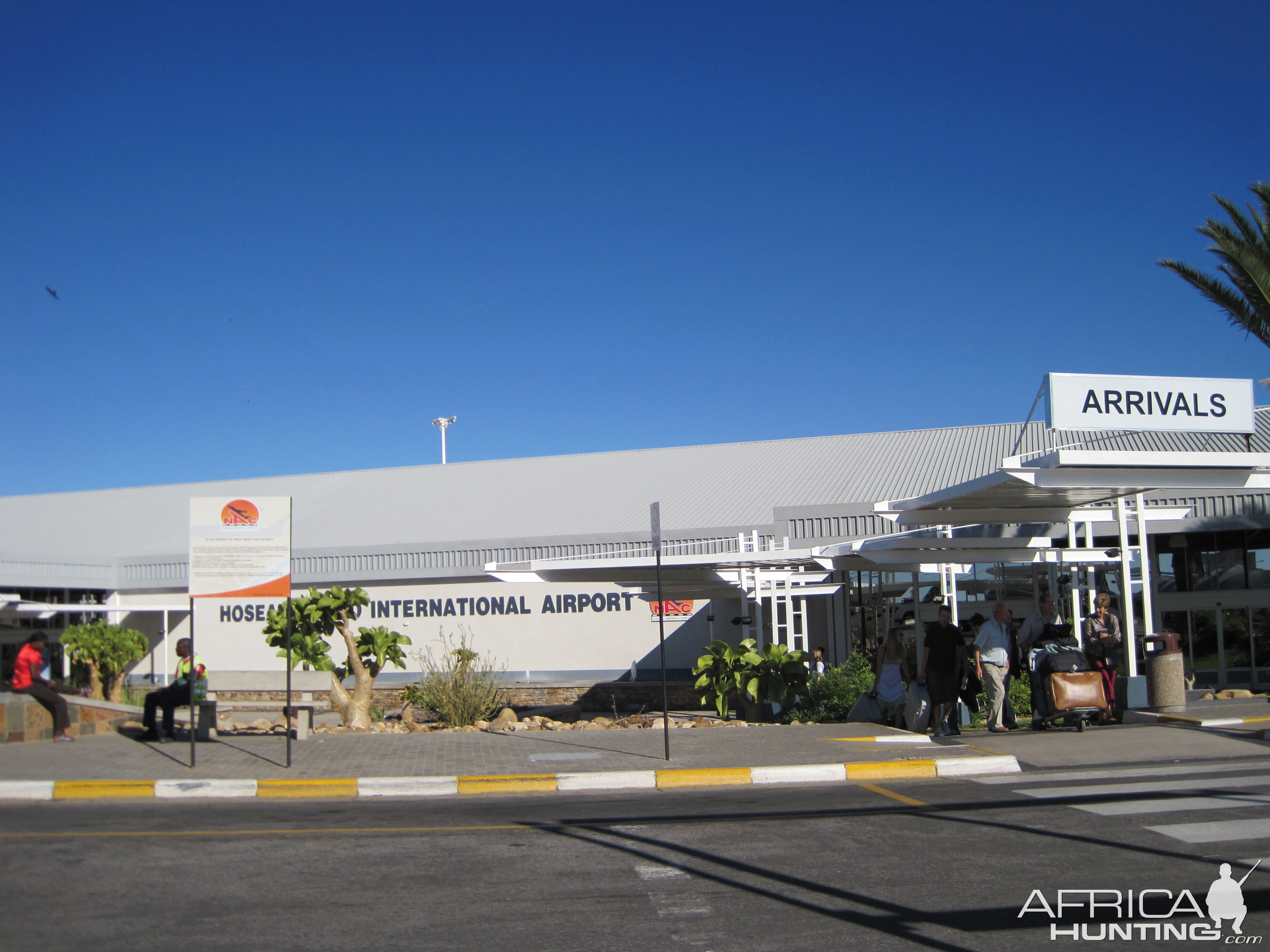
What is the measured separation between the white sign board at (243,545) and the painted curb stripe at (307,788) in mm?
2190

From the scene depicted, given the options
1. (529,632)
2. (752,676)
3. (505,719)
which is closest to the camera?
(752,676)

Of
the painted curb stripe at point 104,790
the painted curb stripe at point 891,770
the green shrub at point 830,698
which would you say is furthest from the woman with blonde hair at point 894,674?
the painted curb stripe at point 104,790

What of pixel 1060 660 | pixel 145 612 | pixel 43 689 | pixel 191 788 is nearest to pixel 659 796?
pixel 191 788

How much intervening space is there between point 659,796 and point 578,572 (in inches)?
360

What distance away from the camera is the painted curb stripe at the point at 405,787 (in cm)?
1048

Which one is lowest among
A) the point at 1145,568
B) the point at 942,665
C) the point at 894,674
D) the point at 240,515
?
the point at 894,674

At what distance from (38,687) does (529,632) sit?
18.7 meters

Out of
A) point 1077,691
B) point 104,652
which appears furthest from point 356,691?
point 1077,691

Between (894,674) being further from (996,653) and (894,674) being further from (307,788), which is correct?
(307,788)

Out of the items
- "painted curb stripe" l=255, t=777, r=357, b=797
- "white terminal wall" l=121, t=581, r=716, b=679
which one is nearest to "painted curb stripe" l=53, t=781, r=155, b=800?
"painted curb stripe" l=255, t=777, r=357, b=797

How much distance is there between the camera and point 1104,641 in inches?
547

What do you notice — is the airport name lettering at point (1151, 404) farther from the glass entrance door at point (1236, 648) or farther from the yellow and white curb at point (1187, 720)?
the glass entrance door at point (1236, 648)

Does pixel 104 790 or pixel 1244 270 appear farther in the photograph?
pixel 1244 270

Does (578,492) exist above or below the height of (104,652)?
above
